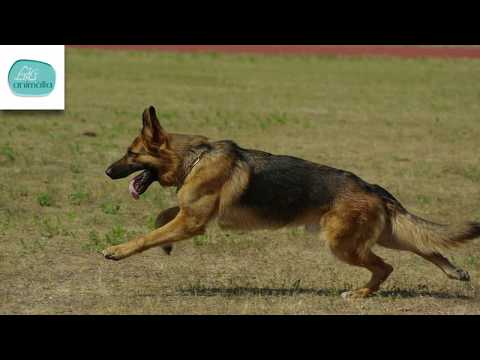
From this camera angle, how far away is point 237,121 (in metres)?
18.8

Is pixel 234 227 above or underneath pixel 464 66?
underneath

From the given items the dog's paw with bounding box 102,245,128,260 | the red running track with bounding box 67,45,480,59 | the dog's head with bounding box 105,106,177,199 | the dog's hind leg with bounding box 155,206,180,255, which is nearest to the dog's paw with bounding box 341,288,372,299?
the dog's hind leg with bounding box 155,206,180,255

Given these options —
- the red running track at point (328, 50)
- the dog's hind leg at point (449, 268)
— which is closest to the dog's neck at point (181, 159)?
the dog's hind leg at point (449, 268)

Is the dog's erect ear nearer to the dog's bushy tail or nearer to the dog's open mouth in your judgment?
the dog's open mouth

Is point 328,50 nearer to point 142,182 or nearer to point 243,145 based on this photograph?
point 243,145

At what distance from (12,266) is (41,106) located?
1129 cm

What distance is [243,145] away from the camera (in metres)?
16.2

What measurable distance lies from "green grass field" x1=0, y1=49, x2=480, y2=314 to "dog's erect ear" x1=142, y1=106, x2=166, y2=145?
129cm

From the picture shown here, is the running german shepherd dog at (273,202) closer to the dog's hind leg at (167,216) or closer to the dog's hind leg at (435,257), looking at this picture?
the dog's hind leg at (435,257)

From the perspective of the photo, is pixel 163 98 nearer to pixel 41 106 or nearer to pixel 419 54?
pixel 41 106

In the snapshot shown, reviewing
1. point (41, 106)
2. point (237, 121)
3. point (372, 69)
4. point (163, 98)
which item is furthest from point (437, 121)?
point (372, 69)

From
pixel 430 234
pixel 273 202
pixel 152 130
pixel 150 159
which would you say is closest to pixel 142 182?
pixel 150 159

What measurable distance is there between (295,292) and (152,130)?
1.84m

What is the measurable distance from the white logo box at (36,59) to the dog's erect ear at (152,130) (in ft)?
38.1
